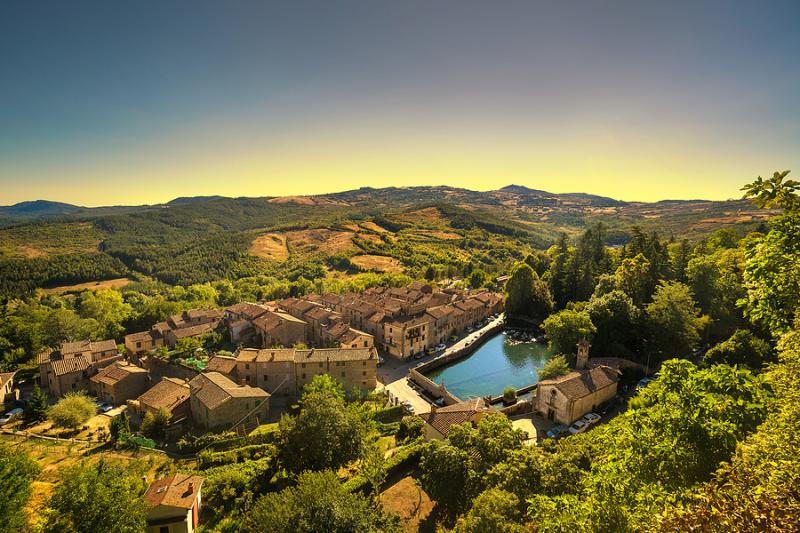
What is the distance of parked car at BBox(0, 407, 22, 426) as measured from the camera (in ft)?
109

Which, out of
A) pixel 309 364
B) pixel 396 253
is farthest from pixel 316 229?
pixel 309 364

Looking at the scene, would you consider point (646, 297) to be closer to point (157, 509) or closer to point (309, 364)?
point (309, 364)

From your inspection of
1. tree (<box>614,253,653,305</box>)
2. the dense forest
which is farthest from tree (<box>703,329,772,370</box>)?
tree (<box>614,253,653,305</box>)

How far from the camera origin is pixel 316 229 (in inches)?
6339

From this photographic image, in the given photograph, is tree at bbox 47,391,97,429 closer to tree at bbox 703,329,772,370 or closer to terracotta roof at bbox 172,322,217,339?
terracotta roof at bbox 172,322,217,339

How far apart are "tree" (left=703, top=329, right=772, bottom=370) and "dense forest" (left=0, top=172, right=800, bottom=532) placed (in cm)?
11

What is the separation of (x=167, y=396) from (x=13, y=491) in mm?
15056

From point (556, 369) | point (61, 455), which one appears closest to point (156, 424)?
point (61, 455)

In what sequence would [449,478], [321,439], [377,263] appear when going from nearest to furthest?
1. [449,478]
2. [321,439]
3. [377,263]

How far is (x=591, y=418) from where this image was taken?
29.1 m

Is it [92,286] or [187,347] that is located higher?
[187,347]

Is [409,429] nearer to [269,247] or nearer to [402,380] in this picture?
[402,380]

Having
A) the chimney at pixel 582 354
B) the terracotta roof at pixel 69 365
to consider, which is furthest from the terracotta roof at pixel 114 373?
the chimney at pixel 582 354

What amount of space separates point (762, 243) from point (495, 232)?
157206 millimetres
